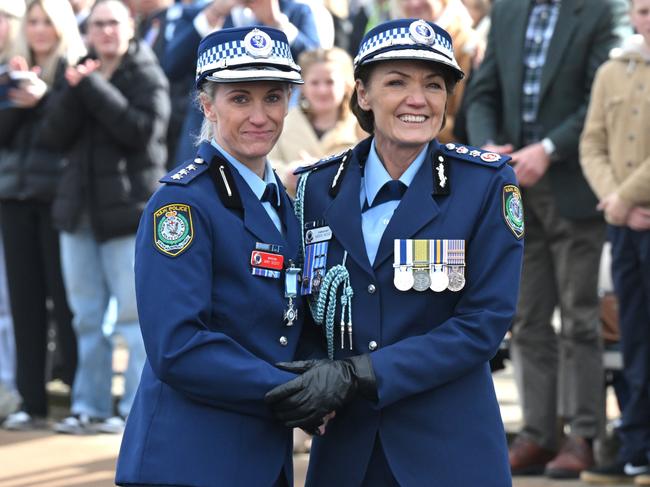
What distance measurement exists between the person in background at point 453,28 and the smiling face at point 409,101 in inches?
144

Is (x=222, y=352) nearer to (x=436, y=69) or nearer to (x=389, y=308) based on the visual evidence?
(x=389, y=308)

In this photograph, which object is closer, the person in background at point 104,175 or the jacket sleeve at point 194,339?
the jacket sleeve at point 194,339

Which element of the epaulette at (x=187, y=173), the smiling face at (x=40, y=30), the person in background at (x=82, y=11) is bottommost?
the epaulette at (x=187, y=173)

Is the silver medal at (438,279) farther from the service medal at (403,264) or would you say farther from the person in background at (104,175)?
the person in background at (104,175)

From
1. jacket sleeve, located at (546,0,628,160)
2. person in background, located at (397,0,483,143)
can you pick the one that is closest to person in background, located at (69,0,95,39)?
person in background, located at (397,0,483,143)

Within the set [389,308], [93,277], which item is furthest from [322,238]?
[93,277]

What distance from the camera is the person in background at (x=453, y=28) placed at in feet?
24.5

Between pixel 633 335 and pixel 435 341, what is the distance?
10.6ft

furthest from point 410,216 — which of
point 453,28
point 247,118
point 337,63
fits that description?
point 453,28

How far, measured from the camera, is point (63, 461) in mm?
7453

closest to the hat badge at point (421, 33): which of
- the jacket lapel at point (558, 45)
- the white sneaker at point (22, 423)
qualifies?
the jacket lapel at point (558, 45)

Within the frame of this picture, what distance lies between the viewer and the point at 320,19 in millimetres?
8227

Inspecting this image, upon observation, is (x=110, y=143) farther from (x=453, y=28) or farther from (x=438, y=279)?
(x=438, y=279)

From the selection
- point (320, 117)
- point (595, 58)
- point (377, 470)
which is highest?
point (595, 58)
